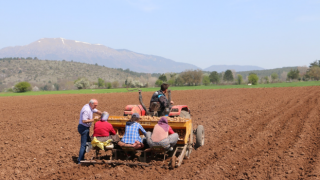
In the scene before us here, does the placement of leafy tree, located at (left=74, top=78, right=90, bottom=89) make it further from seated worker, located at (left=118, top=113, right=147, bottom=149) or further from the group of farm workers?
seated worker, located at (left=118, top=113, right=147, bottom=149)

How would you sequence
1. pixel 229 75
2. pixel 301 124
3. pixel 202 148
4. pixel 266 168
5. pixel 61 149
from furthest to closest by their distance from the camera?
pixel 229 75
pixel 301 124
pixel 61 149
pixel 202 148
pixel 266 168

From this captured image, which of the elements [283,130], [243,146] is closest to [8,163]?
[243,146]

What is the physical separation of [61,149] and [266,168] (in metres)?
5.77

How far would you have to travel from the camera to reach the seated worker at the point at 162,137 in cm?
616

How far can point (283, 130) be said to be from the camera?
9602mm

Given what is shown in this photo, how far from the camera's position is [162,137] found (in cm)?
618

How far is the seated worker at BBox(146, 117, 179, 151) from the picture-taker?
6164mm

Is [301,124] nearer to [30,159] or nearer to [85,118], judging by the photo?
[85,118]

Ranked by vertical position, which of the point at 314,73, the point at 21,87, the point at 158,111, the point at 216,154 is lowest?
the point at 216,154

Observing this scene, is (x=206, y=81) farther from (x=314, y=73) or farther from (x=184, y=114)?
(x=184, y=114)

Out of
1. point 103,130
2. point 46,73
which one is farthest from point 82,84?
point 103,130

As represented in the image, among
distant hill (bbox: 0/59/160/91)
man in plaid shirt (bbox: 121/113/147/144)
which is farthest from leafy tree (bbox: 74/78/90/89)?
man in plaid shirt (bbox: 121/113/147/144)

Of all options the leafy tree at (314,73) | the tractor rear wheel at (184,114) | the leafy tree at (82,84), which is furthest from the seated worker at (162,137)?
the leafy tree at (314,73)

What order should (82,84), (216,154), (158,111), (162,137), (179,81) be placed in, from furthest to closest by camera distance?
1. (179,81)
2. (82,84)
3. (158,111)
4. (216,154)
5. (162,137)
